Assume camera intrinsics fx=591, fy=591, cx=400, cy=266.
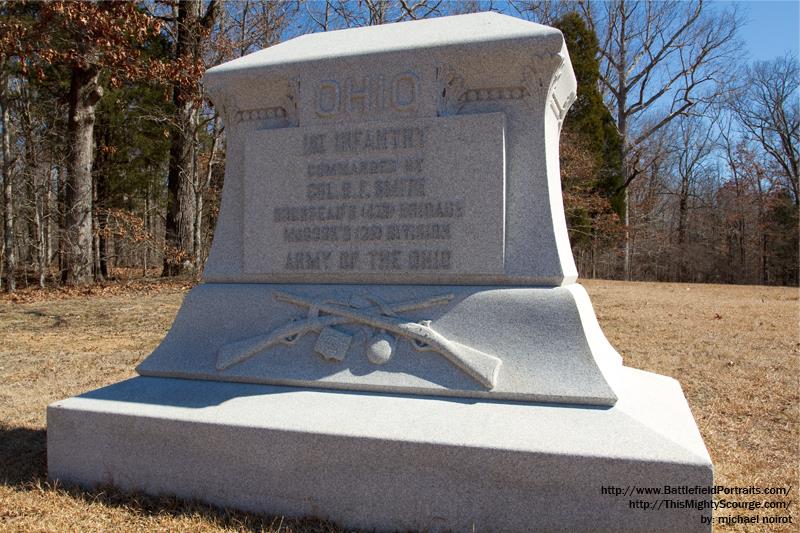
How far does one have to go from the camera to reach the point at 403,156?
321 cm

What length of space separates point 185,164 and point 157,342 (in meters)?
8.62

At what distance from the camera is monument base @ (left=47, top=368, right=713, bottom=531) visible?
231 centimetres

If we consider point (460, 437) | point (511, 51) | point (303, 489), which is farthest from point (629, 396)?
point (511, 51)

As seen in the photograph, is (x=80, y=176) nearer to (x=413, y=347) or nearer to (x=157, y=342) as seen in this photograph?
(x=157, y=342)

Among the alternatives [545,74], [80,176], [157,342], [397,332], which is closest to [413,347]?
[397,332]

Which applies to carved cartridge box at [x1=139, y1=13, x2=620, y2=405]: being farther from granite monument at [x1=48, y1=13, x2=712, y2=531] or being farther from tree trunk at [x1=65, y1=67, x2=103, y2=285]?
tree trunk at [x1=65, y1=67, x2=103, y2=285]

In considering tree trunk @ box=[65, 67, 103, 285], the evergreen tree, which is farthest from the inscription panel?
the evergreen tree

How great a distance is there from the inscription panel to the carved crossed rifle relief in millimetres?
179

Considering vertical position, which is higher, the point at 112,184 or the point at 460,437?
the point at 112,184

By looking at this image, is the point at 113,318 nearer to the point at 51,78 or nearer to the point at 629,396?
the point at 629,396

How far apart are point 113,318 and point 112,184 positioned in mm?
10784

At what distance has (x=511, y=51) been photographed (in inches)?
116

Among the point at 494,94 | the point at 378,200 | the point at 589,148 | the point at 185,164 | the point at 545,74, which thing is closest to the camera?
the point at 545,74

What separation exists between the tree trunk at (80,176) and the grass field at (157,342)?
1220 millimetres
